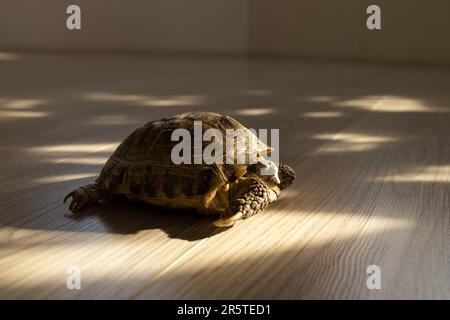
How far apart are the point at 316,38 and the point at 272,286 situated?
3.69 metres

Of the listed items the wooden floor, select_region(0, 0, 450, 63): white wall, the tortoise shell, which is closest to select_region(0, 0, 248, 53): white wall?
select_region(0, 0, 450, 63): white wall

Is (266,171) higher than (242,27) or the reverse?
the reverse

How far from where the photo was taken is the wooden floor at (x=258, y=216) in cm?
93

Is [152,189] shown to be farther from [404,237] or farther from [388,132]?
[388,132]

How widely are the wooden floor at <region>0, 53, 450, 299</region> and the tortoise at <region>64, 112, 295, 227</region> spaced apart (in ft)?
0.11

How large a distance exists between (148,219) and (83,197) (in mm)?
149

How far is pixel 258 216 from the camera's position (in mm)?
1227

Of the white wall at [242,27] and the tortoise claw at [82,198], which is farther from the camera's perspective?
the white wall at [242,27]

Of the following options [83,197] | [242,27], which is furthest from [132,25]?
[83,197]

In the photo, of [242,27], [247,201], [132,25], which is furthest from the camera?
[132,25]

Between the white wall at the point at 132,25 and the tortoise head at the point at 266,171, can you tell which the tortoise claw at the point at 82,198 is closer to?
the tortoise head at the point at 266,171

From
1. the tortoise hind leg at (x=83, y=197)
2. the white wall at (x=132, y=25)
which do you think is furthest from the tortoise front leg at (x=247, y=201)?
the white wall at (x=132, y=25)

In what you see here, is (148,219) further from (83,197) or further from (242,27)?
(242,27)
